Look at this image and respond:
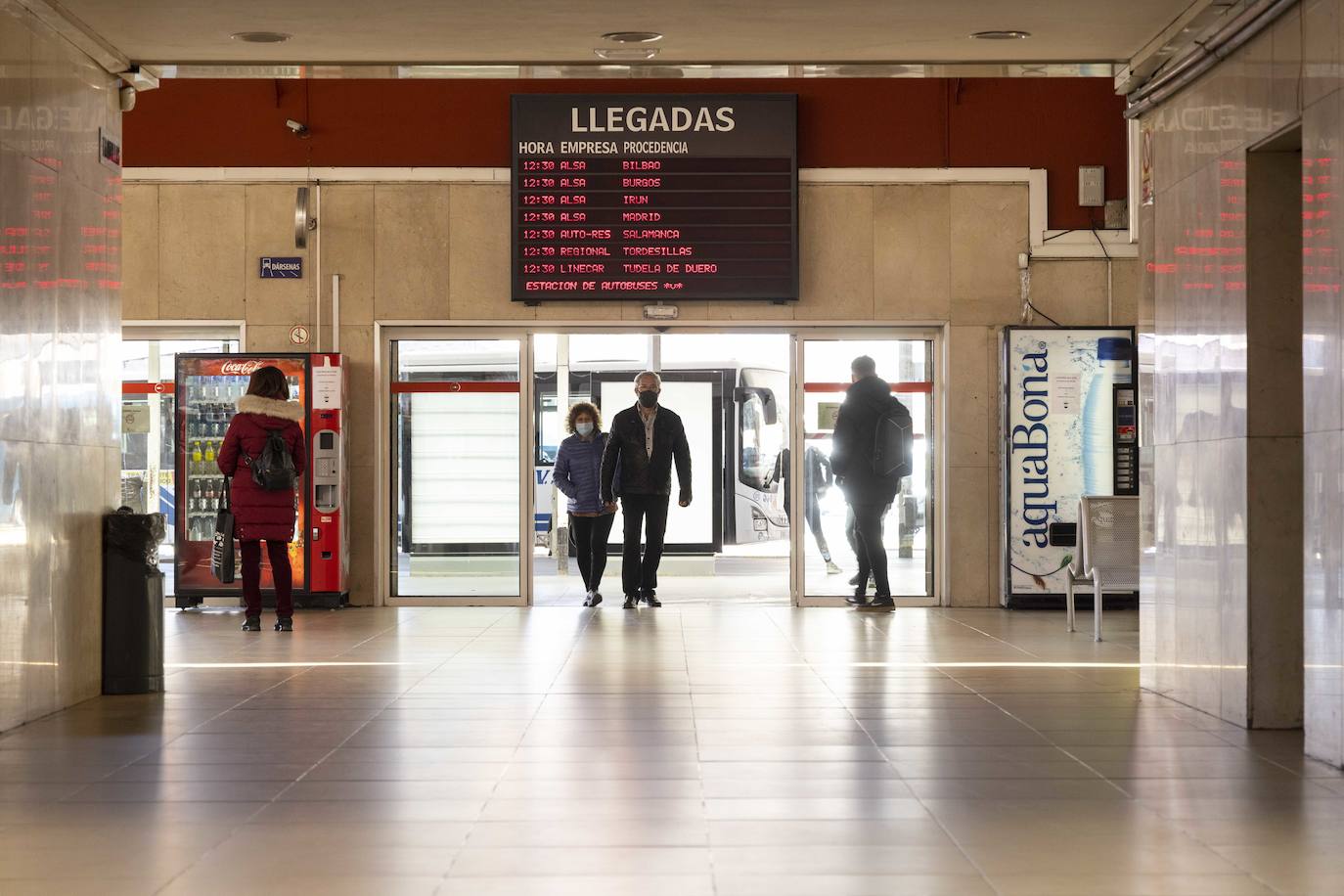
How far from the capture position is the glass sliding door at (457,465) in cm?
1125

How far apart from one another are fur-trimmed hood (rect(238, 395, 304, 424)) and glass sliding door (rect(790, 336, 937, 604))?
383cm

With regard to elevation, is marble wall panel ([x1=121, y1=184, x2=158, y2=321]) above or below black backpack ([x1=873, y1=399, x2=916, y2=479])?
above

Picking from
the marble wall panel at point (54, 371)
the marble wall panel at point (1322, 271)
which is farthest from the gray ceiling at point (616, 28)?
the marble wall panel at point (1322, 271)

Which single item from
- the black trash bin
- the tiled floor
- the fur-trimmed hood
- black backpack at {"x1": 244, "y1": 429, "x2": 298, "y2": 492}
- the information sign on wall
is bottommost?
the tiled floor

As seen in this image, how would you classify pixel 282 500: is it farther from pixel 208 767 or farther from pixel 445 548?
pixel 208 767

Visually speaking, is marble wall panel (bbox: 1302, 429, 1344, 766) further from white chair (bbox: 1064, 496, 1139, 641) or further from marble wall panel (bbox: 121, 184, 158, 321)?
marble wall panel (bbox: 121, 184, 158, 321)

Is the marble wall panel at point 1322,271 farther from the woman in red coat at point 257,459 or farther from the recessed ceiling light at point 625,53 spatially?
the woman in red coat at point 257,459

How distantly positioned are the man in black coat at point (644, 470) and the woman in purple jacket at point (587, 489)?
0.26 m

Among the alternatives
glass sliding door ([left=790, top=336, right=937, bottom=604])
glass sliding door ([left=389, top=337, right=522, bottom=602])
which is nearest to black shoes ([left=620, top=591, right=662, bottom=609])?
glass sliding door ([left=389, top=337, right=522, bottom=602])

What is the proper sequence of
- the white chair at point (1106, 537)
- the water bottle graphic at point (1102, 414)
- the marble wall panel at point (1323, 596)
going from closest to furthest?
the marble wall panel at point (1323, 596) < the white chair at point (1106, 537) < the water bottle graphic at point (1102, 414)

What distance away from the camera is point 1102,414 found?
10.9 meters

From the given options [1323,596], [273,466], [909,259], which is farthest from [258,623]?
[1323,596]

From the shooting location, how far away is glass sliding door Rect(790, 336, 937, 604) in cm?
1119

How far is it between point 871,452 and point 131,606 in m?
5.39
